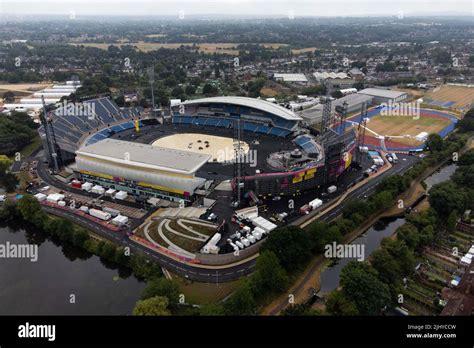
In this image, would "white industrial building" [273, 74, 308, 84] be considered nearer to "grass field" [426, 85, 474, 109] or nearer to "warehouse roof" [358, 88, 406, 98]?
"warehouse roof" [358, 88, 406, 98]

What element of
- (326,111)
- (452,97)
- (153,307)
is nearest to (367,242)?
(153,307)

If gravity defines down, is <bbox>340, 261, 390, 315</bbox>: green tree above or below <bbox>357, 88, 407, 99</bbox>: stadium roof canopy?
below

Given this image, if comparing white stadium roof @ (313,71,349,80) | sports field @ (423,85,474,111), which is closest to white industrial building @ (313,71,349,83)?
white stadium roof @ (313,71,349,80)

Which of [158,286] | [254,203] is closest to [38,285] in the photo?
[158,286]

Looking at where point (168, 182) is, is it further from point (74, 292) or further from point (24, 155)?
point (24, 155)

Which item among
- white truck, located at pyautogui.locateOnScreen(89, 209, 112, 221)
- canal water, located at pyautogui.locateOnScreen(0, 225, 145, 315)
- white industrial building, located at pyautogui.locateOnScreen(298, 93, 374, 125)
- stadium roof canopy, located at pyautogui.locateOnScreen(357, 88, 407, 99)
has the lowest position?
canal water, located at pyautogui.locateOnScreen(0, 225, 145, 315)

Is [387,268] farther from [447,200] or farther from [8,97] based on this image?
[8,97]
